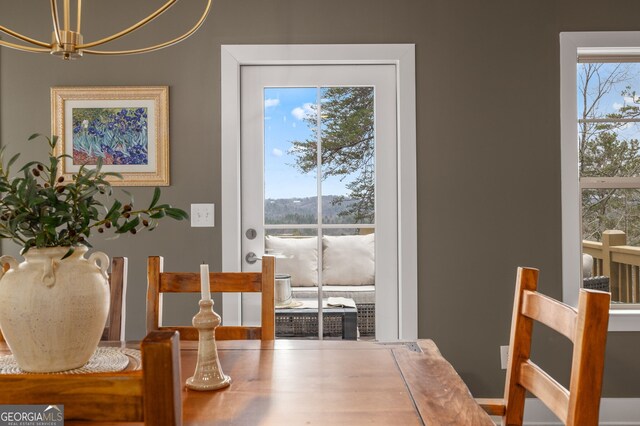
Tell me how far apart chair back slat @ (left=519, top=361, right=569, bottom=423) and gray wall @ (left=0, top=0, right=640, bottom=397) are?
1325mm

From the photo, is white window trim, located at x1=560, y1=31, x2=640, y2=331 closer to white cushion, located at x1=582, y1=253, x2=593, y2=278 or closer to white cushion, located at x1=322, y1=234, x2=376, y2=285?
white cushion, located at x1=582, y1=253, x2=593, y2=278

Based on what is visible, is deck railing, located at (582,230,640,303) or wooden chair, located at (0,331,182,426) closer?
wooden chair, located at (0,331,182,426)

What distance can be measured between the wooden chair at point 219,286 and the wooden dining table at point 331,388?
197 millimetres

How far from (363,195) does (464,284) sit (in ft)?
2.34

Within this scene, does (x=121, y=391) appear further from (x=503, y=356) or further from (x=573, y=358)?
(x=503, y=356)

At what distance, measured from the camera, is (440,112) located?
2.72 metres

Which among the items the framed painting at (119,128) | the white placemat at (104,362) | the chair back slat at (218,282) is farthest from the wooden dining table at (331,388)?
the framed painting at (119,128)

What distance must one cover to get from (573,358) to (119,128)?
2.41m

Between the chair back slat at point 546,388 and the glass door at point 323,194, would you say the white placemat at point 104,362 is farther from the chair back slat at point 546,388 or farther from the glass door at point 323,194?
the glass door at point 323,194

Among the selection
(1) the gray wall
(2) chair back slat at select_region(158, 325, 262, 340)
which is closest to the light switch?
(1) the gray wall

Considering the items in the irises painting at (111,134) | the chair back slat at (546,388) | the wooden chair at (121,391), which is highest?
the irises painting at (111,134)

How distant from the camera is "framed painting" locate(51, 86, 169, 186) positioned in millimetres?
2703

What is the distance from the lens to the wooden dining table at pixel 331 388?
1.01m

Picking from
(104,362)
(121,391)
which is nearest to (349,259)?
(104,362)
